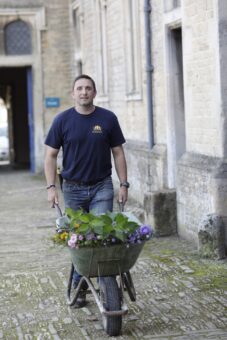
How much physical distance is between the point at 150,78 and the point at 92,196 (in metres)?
6.29

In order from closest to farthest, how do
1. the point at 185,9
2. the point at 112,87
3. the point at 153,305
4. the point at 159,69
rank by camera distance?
the point at 153,305 → the point at 185,9 → the point at 159,69 → the point at 112,87

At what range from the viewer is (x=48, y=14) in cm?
2211

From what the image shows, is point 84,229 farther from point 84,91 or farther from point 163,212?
point 163,212

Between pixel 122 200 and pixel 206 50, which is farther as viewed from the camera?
pixel 206 50

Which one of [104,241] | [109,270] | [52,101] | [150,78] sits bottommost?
[109,270]

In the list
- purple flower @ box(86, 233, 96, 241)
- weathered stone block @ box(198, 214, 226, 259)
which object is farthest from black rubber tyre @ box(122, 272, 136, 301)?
weathered stone block @ box(198, 214, 226, 259)

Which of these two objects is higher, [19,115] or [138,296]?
[19,115]

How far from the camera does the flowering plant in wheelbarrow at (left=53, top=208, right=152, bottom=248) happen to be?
6.56m

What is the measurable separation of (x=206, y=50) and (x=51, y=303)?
151 inches

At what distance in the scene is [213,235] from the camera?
9516 millimetres

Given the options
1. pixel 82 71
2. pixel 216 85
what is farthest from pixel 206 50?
pixel 82 71

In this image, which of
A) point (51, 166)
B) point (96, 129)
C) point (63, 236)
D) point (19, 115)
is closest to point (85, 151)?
point (96, 129)

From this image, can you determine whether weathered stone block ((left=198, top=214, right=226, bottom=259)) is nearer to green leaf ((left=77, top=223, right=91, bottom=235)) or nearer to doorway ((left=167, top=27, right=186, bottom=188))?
doorway ((left=167, top=27, right=186, bottom=188))

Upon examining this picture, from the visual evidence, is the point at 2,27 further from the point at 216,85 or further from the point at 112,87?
the point at 216,85
